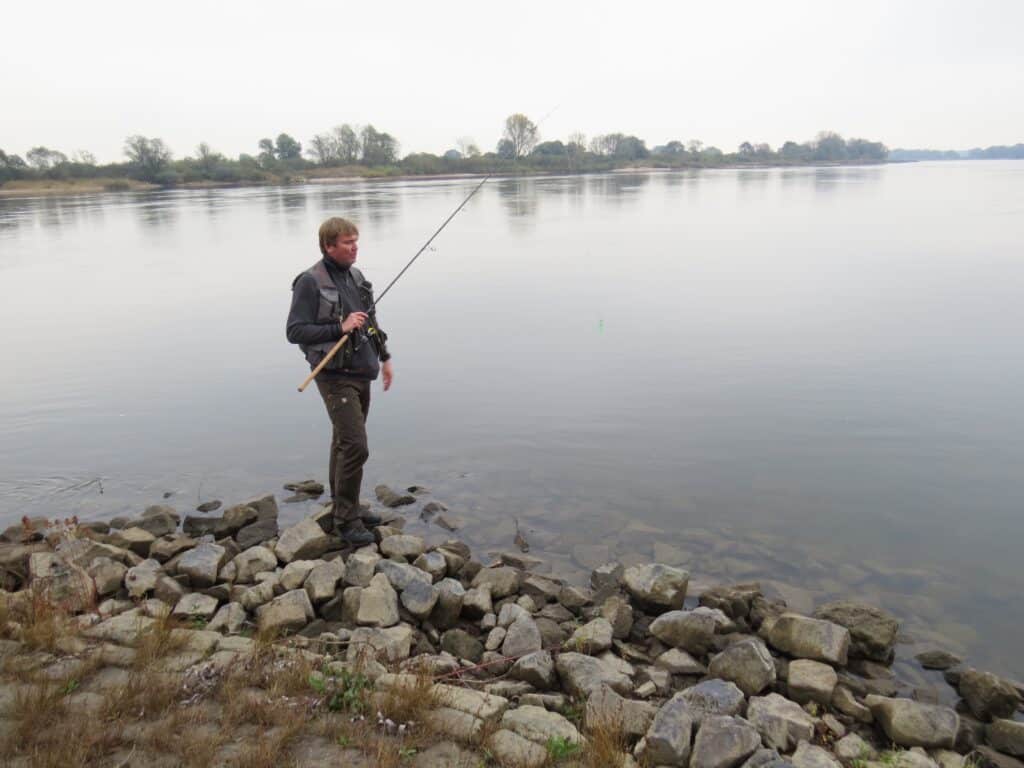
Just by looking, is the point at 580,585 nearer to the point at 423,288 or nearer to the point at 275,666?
the point at 275,666

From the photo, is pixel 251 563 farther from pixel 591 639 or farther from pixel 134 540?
pixel 591 639

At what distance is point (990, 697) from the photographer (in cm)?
436

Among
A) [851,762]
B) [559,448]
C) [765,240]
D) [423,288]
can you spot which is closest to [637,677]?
[851,762]

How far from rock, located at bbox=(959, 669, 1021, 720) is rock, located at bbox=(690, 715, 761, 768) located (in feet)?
5.64

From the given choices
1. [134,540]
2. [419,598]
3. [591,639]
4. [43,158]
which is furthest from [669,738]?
[43,158]

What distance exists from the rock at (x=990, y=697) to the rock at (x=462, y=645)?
3006mm

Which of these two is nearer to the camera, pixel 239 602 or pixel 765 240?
pixel 239 602

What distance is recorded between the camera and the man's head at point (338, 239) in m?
5.37

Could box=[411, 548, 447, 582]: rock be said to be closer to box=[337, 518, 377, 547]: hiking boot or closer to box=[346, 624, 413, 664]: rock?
box=[337, 518, 377, 547]: hiking boot

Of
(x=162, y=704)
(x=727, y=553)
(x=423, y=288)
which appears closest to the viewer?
(x=162, y=704)

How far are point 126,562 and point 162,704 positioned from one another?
9.16 ft

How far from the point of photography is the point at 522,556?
6.23 meters

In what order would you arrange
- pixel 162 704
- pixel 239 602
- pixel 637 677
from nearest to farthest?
pixel 162 704 → pixel 637 677 → pixel 239 602

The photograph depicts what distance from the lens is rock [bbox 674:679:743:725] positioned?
3.94 meters
